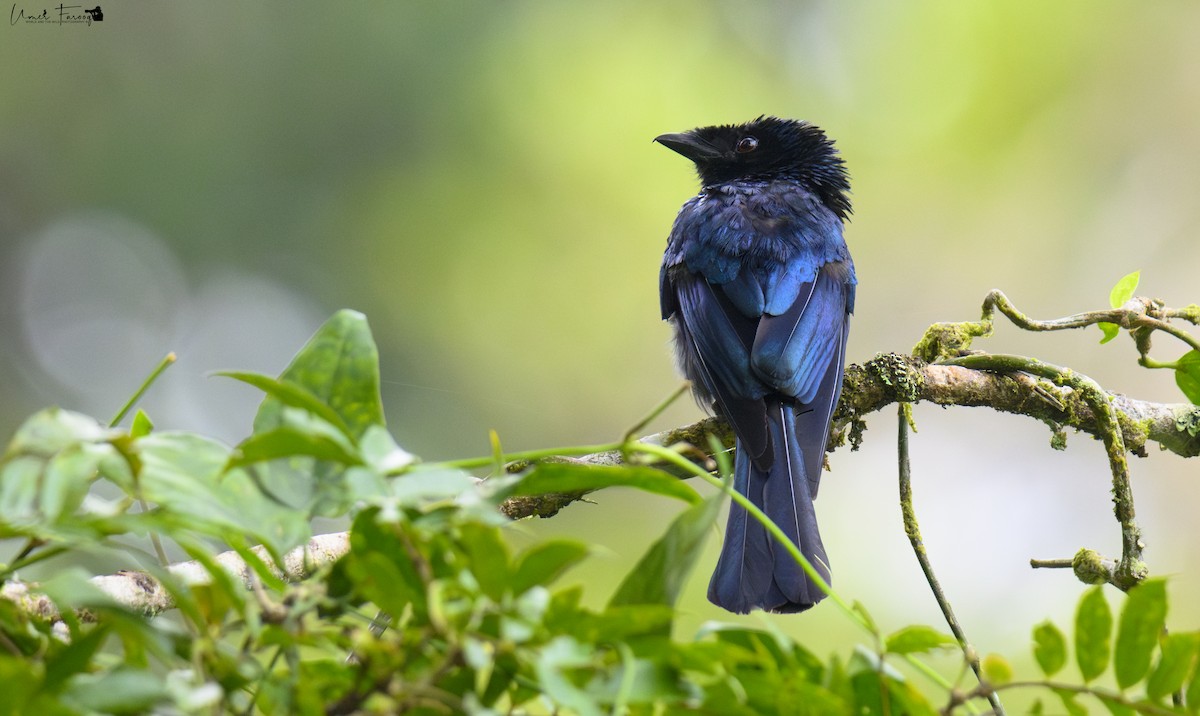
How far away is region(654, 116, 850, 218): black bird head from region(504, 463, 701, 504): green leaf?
4625mm

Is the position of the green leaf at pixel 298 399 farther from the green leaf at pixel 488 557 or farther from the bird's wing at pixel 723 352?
the bird's wing at pixel 723 352

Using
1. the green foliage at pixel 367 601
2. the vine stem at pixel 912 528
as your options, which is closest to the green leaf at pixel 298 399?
the green foliage at pixel 367 601

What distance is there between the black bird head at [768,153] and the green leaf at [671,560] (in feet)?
15.3

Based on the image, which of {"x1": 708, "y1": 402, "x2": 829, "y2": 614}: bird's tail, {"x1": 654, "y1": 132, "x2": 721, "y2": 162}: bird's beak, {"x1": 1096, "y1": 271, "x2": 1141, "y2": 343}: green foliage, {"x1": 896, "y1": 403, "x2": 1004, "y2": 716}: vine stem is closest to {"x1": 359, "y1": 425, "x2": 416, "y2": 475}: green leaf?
{"x1": 896, "y1": 403, "x2": 1004, "y2": 716}: vine stem

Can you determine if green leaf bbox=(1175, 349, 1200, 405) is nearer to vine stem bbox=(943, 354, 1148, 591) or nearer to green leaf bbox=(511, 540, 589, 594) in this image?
vine stem bbox=(943, 354, 1148, 591)

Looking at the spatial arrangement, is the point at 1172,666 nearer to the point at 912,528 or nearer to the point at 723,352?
the point at 912,528

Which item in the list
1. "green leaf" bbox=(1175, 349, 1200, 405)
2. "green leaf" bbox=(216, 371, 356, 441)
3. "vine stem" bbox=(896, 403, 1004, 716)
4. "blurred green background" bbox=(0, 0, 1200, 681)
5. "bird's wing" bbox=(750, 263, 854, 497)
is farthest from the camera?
"blurred green background" bbox=(0, 0, 1200, 681)

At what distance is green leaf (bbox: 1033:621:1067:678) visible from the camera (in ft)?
3.21

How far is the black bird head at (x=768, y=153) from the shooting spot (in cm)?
545

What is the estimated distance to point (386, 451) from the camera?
84 cm

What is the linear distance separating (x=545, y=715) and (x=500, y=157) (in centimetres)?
1081

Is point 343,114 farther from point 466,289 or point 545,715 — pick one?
point 545,715

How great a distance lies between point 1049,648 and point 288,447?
0.68m

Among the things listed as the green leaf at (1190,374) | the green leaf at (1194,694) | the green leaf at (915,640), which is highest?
the green leaf at (1190,374)
